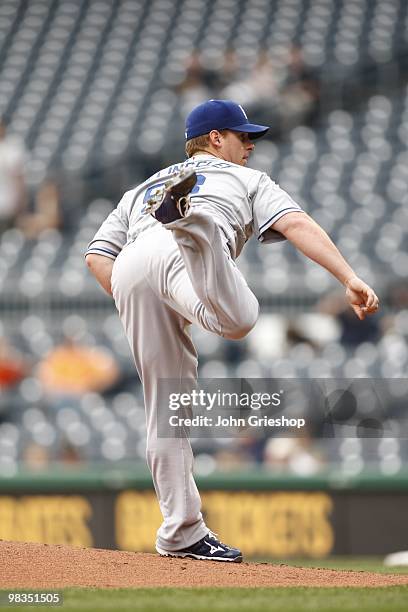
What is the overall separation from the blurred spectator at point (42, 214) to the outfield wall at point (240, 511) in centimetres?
293

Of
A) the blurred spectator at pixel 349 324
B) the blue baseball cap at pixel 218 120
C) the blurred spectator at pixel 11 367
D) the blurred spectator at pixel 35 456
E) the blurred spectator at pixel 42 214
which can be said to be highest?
the blue baseball cap at pixel 218 120

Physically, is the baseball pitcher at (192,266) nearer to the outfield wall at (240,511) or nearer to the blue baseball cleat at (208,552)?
the blue baseball cleat at (208,552)

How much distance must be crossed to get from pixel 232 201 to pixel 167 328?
45 cm

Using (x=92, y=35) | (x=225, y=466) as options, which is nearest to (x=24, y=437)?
(x=225, y=466)

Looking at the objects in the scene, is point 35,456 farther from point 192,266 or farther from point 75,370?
point 192,266

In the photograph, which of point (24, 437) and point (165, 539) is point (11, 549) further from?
point (24, 437)

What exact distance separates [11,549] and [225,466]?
398cm

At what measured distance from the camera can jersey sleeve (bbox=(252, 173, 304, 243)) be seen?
3.42m

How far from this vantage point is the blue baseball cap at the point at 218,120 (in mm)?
3709

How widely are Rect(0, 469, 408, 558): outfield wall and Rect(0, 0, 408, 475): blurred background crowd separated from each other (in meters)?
0.20

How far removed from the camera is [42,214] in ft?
30.9

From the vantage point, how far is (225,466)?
7.36 metres
